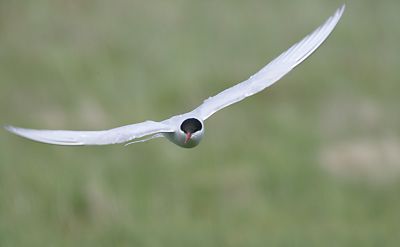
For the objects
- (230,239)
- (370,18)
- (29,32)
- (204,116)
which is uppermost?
(370,18)

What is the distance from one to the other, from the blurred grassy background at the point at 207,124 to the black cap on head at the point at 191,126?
3.28 m

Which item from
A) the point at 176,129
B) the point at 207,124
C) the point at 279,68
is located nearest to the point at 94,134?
the point at 176,129

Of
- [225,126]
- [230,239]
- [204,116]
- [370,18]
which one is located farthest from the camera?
[370,18]

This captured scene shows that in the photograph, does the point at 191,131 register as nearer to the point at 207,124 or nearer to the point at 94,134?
the point at 94,134

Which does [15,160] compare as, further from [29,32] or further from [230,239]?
[29,32]

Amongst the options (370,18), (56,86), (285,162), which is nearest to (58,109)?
(56,86)

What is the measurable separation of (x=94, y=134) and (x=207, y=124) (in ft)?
18.1

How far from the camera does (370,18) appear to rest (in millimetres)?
12328

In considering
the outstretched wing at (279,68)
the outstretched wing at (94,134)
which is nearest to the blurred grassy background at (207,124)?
the outstretched wing at (279,68)

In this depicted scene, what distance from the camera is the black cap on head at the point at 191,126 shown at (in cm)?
433

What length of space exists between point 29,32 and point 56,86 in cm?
113

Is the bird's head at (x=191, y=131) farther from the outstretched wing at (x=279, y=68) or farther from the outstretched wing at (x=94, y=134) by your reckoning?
the outstretched wing at (x=279, y=68)

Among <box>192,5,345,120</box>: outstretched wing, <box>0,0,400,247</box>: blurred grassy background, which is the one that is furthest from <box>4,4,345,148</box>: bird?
<box>0,0,400,247</box>: blurred grassy background

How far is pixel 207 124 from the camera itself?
9.86 meters
